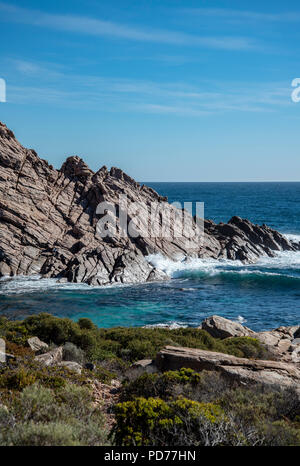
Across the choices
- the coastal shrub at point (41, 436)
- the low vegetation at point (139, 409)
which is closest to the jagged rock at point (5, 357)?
the low vegetation at point (139, 409)

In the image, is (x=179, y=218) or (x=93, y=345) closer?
(x=93, y=345)

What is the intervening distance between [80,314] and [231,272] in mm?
22134

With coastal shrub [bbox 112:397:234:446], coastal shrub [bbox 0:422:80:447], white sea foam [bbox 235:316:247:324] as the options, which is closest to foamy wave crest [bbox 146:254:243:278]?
white sea foam [bbox 235:316:247:324]

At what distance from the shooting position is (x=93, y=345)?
709 inches

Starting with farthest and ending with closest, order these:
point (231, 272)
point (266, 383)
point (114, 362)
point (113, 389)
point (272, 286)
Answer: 1. point (231, 272)
2. point (272, 286)
3. point (114, 362)
4. point (113, 389)
5. point (266, 383)

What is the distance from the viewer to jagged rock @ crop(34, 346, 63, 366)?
13844 millimetres

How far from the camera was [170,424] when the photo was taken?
348 inches

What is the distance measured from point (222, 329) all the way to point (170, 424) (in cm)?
1564

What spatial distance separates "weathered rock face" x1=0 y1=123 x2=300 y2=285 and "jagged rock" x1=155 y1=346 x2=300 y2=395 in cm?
2650

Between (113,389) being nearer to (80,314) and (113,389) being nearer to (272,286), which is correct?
(80,314)

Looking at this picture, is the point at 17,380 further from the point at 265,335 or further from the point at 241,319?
the point at 241,319

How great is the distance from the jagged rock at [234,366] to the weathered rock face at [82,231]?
86.9ft

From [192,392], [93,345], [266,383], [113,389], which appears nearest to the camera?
[192,392]

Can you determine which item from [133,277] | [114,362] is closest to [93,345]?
[114,362]
